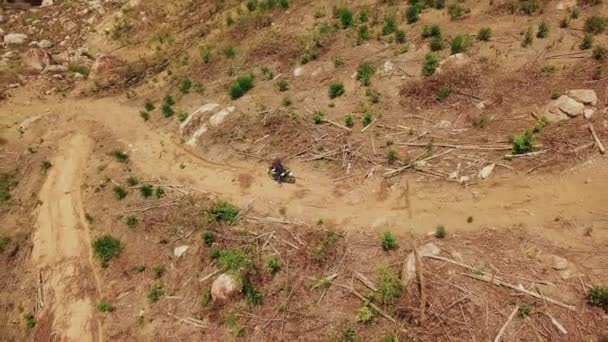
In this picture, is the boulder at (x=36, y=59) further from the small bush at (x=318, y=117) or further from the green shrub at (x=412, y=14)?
the green shrub at (x=412, y=14)

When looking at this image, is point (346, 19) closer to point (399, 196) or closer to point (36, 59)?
point (399, 196)

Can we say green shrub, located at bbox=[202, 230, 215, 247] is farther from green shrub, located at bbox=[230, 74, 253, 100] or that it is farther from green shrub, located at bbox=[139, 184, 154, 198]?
green shrub, located at bbox=[230, 74, 253, 100]

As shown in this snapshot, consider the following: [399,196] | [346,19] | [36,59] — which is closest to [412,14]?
[346,19]

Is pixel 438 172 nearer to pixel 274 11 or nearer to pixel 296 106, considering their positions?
pixel 296 106

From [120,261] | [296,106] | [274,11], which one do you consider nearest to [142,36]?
[274,11]

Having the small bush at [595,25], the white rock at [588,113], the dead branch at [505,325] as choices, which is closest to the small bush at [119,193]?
the dead branch at [505,325]
